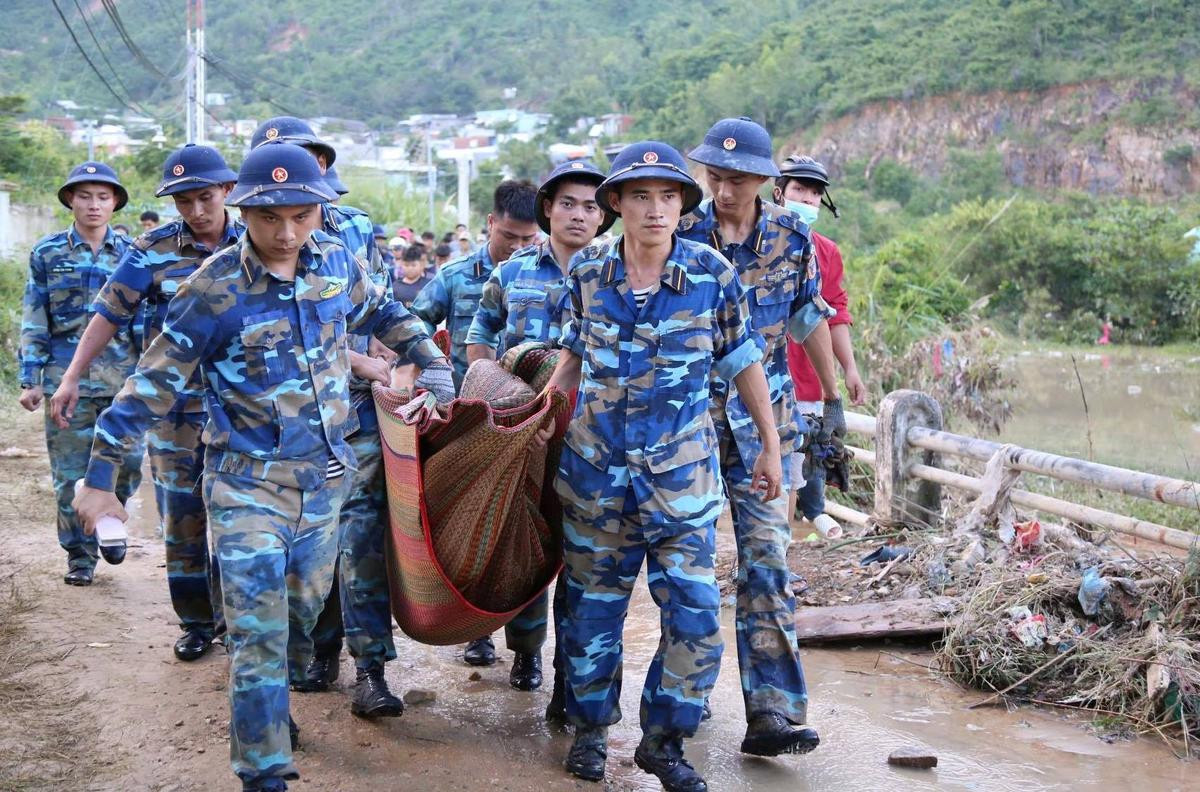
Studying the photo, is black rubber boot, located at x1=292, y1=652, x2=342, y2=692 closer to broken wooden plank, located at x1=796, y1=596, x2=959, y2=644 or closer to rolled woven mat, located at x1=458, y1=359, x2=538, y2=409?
rolled woven mat, located at x1=458, y1=359, x2=538, y2=409

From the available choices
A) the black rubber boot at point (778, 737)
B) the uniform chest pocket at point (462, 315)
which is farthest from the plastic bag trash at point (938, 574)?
the uniform chest pocket at point (462, 315)

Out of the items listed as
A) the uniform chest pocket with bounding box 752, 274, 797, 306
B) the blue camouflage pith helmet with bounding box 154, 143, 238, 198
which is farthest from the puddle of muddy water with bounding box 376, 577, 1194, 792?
the blue camouflage pith helmet with bounding box 154, 143, 238, 198

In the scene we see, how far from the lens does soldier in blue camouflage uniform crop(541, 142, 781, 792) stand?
3869 mm

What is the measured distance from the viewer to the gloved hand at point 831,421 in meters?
5.49

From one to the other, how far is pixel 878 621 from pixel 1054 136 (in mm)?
42024

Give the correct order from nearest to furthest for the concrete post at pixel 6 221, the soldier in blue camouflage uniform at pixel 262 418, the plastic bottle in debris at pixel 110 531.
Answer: the plastic bottle in debris at pixel 110 531
the soldier in blue camouflage uniform at pixel 262 418
the concrete post at pixel 6 221

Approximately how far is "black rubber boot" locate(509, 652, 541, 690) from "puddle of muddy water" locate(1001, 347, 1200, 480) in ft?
23.4

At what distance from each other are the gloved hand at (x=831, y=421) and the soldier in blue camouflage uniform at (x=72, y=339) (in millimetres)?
3488

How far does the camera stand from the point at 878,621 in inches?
224

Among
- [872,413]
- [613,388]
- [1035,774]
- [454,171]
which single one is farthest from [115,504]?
[454,171]

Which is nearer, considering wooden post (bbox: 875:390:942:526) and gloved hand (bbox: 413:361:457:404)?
gloved hand (bbox: 413:361:457:404)

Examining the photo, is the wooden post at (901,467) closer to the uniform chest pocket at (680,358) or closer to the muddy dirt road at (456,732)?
the muddy dirt road at (456,732)

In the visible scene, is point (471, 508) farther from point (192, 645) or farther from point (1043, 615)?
point (1043, 615)

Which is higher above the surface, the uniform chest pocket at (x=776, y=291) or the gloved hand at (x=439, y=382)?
the uniform chest pocket at (x=776, y=291)
